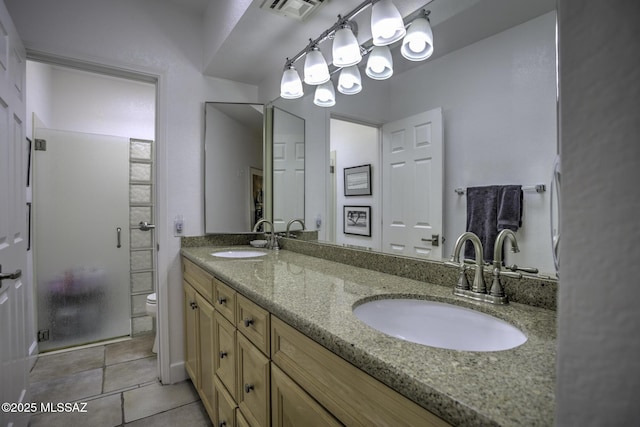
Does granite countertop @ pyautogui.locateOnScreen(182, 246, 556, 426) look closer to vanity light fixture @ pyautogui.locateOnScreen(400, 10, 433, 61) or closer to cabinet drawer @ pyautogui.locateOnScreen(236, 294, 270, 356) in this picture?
cabinet drawer @ pyautogui.locateOnScreen(236, 294, 270, 356)

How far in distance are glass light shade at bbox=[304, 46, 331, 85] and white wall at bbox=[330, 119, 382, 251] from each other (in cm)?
24

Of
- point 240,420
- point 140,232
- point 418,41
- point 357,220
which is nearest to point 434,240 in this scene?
point 357,220

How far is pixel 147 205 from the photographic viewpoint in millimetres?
3152

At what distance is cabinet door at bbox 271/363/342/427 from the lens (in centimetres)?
72

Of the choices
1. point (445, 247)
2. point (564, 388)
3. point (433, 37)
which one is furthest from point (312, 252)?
point (564, 388)

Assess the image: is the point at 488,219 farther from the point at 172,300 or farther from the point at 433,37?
the point at 172,300

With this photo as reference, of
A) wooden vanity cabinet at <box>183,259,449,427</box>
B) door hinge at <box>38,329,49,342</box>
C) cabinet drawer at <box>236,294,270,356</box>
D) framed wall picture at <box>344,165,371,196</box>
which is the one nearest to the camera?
wooden vanity cabinet at <box>183,259,449,427</box>

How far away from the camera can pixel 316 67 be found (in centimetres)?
172

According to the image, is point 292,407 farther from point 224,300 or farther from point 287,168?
point 287,168

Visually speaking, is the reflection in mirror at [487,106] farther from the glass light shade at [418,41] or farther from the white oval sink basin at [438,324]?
the white oval sink basin at [438,324]

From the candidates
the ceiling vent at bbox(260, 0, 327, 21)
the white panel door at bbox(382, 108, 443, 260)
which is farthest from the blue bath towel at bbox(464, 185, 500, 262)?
the ceiling vent at bbox(260, 0, 327, 21)

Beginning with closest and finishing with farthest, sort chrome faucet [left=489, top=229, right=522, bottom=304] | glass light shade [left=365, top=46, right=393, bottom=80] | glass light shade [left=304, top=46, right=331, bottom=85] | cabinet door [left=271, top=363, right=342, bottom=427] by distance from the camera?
cabinet door [left=271, top=363, right=342, bottom=427], chrome faucet [left=489, top=229, right=522, bottom=304], glass light shade [left=365, top=46, right=393, bottom=80], glass light shade [left=304, top=46, right=331, bottom=85]

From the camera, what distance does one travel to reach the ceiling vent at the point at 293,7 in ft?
5.09

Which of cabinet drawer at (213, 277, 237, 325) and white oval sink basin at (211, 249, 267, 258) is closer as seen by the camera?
cabinet drawer at (213, 277, 237, 325)
